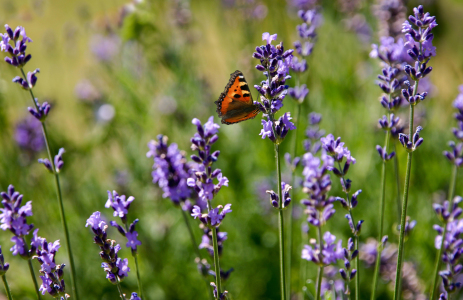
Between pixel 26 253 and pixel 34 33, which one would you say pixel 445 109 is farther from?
pixel 34 33

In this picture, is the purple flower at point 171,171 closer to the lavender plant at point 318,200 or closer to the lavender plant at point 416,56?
the lavender plant at point 318,200

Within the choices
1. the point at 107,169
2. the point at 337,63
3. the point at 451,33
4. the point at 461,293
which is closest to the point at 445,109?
the point at 337,63

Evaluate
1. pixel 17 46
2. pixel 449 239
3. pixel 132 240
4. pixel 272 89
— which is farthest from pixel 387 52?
pixel 17 46

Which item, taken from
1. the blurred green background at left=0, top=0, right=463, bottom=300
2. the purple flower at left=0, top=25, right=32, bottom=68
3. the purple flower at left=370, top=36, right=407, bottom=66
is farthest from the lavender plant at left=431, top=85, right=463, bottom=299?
the purple flower at left=0, top=25, right=32, bottom=68

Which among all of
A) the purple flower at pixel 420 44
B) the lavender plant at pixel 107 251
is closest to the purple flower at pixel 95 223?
the lavender plant at pixel 107 251

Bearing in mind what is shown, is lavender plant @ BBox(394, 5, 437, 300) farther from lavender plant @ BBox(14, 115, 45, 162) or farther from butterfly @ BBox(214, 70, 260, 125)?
lavender plant @ BBox(14, 115, 45, 162)

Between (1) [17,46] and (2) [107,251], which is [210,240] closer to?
(2) [107,251]
